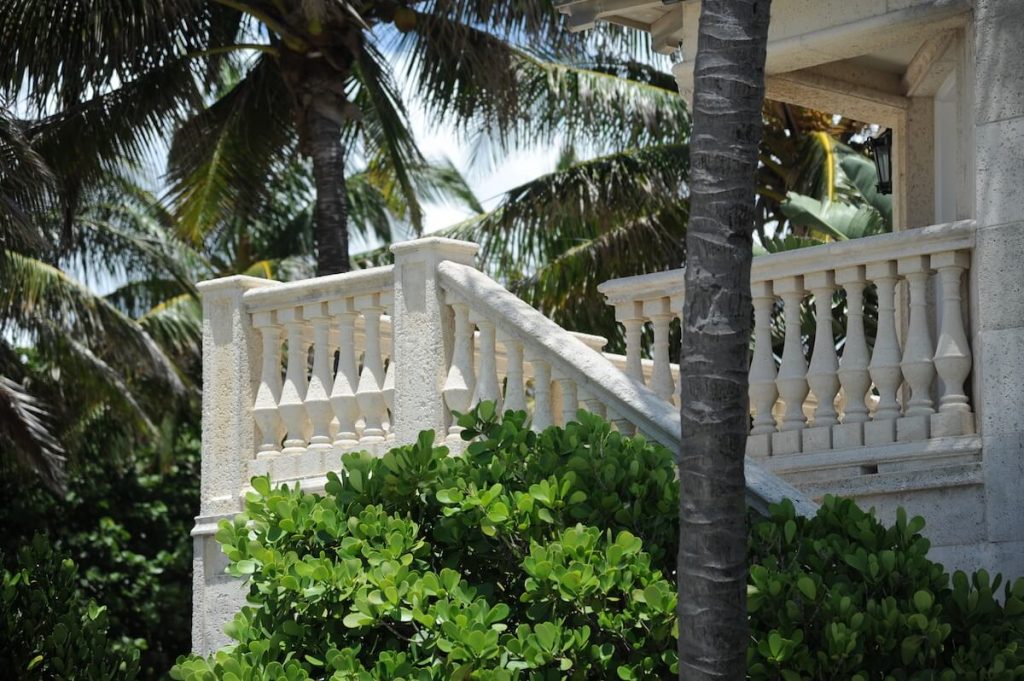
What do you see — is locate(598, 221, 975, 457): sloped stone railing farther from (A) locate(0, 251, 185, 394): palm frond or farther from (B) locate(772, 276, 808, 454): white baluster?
(A) locate(0, 251, 185, 394): palm frond

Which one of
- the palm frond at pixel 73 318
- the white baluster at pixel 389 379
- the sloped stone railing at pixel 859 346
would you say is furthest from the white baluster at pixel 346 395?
the palm frond at pixel 73 318

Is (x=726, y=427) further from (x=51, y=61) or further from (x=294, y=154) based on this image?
(x=294, y=154)

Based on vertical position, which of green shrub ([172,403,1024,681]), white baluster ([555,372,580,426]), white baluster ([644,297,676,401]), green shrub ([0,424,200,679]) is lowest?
green shrub ([0,424,200,679])

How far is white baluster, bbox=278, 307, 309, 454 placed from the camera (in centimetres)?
866

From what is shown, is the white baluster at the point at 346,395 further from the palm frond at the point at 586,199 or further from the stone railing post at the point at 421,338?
the palm frond at the point at 586,199

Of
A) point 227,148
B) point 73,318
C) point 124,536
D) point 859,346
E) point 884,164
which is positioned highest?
point 227,148

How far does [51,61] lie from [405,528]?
10.4 metres

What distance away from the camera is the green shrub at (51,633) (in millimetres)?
9172

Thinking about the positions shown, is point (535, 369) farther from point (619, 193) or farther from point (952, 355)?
point (619, 193)

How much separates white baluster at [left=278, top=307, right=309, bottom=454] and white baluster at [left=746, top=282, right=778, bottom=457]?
2353 millimetres

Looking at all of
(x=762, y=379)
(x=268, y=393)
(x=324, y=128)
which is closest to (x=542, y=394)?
(x=762, y=379)

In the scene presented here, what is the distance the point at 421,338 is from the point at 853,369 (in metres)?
2.12

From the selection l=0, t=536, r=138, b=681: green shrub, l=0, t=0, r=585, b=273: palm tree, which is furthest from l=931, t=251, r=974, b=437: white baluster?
l=0, t=0, r=585, b=273: palm tree

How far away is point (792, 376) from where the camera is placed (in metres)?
8.03
